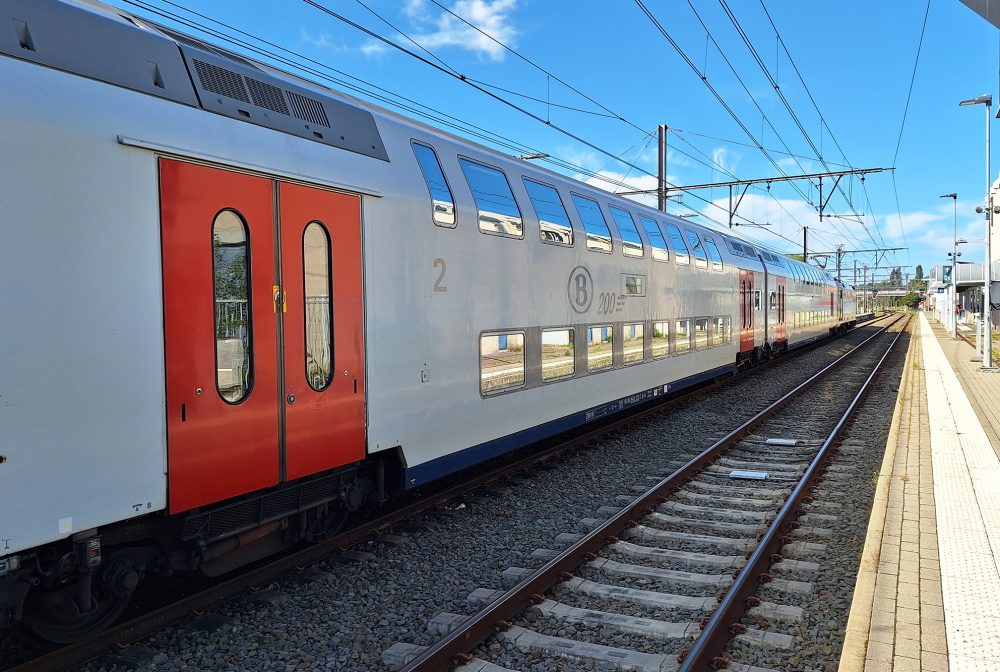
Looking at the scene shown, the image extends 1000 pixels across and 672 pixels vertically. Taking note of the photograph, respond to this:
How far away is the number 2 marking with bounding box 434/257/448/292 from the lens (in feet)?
21.0

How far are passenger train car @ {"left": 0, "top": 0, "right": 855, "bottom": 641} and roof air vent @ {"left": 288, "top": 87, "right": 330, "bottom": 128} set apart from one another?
37 mm

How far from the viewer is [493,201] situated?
24.4ft

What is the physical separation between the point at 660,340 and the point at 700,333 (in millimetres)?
2526

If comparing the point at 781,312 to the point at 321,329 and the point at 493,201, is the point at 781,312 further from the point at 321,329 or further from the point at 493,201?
the point at 321,329

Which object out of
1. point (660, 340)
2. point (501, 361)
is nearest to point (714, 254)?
point (660, 340)

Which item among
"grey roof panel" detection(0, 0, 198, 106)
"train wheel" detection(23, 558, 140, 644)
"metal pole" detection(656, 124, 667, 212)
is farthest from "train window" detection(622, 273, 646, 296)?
"metal pole" detection(656, 124, 667, 212)

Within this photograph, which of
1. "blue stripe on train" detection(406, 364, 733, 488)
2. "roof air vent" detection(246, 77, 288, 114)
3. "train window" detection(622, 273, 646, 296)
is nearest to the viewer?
"roof air vent" detection(246, 77, 288, 114)

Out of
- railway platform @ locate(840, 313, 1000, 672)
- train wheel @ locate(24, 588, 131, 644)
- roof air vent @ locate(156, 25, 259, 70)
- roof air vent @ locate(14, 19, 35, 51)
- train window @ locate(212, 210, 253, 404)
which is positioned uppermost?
roof air vent @ locate(156, 25, 259, 70)

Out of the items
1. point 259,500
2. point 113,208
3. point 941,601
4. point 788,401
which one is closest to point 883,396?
point 788,401

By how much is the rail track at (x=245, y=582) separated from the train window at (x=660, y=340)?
147 inches

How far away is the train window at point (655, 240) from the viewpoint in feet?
37.7

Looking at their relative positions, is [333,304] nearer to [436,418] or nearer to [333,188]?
[333,188]

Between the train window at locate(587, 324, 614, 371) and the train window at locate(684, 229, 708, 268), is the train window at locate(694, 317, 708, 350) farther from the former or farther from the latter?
the train window at locate(587, 324, 614, 371)

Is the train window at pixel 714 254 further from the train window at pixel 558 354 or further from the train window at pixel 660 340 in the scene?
the train window at pixel 558 354
